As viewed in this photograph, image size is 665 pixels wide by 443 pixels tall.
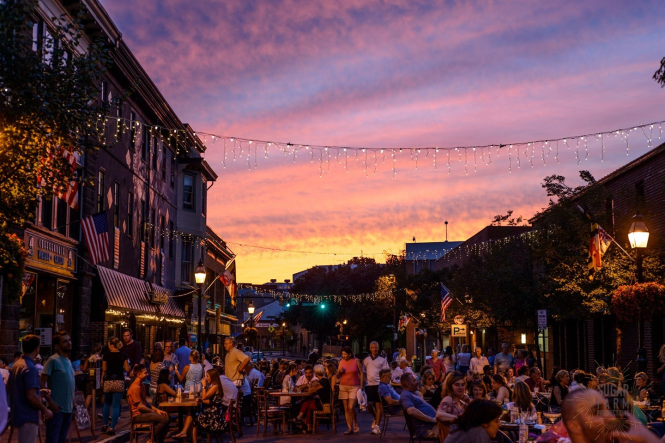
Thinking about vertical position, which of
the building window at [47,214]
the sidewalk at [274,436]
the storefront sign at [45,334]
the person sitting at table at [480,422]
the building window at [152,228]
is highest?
the building window at [152,228]

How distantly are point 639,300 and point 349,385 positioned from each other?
22.7ft

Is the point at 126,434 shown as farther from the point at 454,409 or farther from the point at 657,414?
the point at 657,414

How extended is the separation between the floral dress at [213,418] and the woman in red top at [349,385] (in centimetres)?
428

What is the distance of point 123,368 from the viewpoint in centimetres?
1692

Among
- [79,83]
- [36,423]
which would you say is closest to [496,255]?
[79,83]

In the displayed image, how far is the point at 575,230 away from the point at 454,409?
19.6m

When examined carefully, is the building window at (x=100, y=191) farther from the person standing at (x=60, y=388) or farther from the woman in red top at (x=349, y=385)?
the person standing at (x=60, y=388)

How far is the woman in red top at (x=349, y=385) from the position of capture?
1831cm

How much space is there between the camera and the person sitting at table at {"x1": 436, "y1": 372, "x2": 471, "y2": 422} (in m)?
10.5

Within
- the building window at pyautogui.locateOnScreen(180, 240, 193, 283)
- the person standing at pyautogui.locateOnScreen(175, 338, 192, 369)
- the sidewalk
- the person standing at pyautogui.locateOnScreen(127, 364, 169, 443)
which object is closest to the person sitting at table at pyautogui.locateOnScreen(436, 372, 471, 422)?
the person standing at pyautogui.locateOnScreen(127, 364, 169, 443)

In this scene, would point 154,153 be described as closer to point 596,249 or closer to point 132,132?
point 132,132

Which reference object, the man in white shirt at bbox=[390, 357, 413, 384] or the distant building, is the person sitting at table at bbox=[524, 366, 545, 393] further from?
the distant building

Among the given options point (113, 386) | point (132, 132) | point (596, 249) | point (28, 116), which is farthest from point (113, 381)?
point (132, 132)

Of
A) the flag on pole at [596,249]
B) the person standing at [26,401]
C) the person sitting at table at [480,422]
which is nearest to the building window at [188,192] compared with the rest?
the flag on pole at [596,249]
